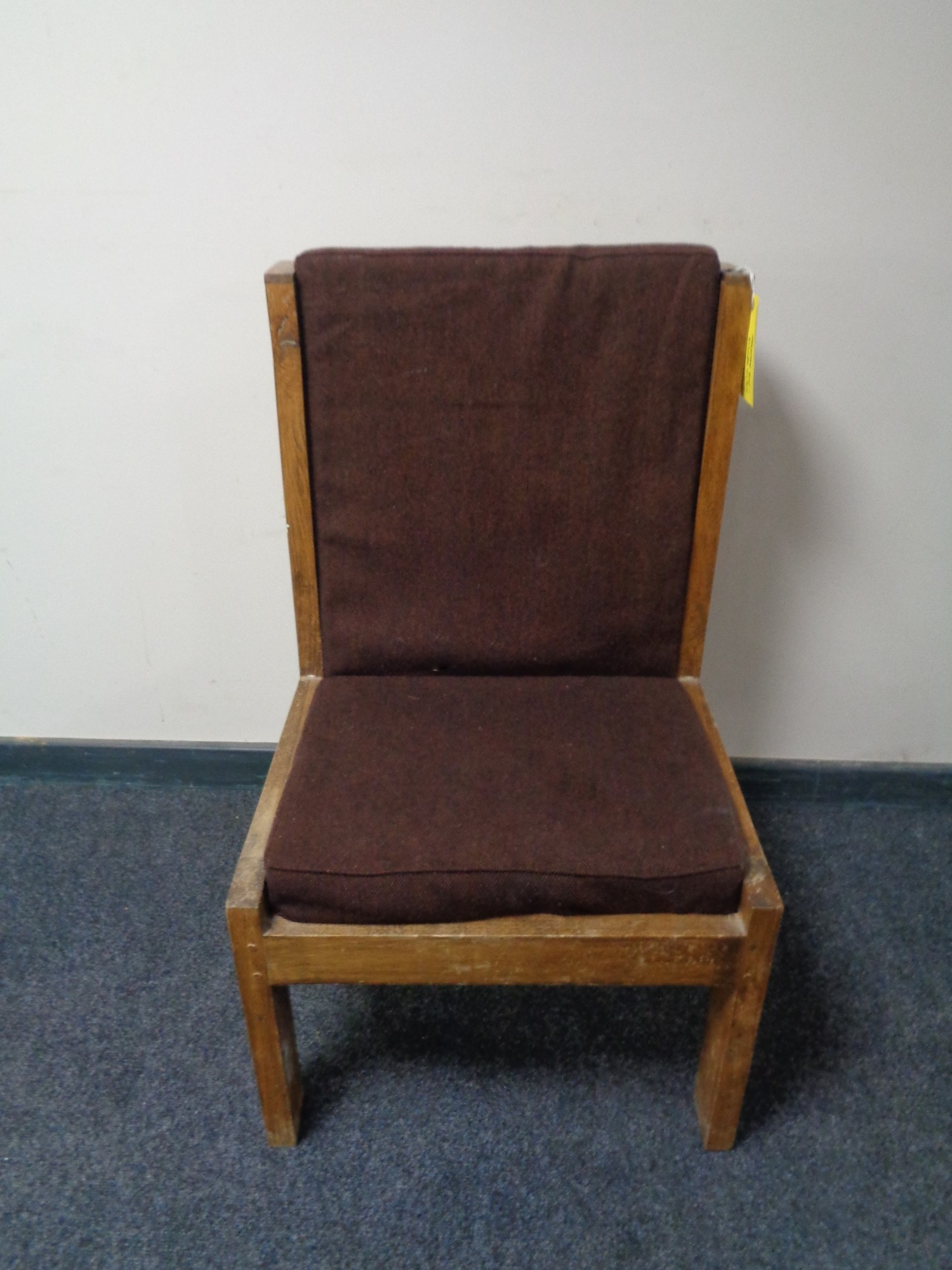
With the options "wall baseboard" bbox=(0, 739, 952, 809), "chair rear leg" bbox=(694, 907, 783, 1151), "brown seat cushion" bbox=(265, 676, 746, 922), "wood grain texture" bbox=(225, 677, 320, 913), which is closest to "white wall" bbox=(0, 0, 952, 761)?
"wall baseboard" bbox=(0, 739, 952, 809)

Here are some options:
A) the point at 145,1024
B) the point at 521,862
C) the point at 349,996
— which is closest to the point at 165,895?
the point at 145,1024

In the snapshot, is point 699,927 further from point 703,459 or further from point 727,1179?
point 703,459

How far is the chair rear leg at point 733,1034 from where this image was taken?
90 cm

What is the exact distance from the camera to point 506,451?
107cm

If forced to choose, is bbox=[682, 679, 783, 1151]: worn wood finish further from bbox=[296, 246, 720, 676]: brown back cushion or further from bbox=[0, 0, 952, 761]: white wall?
bbox=[0, 0, 952, 761]: white wall

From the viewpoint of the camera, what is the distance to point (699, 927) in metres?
0.90

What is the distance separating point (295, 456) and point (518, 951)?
2.03 feet

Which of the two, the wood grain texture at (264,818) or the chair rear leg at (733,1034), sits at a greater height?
the wood grain texture at (264,818)

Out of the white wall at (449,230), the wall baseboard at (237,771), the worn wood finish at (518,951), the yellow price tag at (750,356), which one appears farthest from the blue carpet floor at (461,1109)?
the yellow price tag at (750,356)

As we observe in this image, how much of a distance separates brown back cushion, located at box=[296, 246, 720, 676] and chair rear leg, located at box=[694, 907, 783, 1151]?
37 cm

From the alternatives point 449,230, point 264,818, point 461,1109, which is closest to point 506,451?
point 449,230

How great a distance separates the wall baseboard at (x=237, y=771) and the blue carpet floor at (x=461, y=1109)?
0.63 feet

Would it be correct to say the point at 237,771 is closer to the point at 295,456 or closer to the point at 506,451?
the point at 295,456

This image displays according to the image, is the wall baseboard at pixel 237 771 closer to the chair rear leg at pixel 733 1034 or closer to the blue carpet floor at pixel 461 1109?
the blue carpet floor at pixel 461 1109
